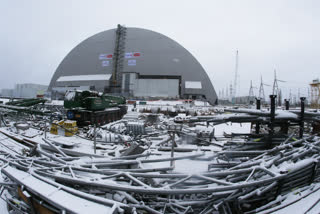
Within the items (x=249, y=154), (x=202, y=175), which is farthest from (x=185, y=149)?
(x=202, y=175)

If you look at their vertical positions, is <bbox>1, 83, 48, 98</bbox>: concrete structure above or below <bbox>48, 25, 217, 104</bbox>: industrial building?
below

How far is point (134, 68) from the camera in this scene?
4606 centimetres

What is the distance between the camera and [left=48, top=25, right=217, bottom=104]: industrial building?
135ft

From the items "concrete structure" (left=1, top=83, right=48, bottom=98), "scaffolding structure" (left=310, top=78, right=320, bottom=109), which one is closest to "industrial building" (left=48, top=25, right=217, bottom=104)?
"concrete structure" (left=1, top=83, right=48, bottom=98)

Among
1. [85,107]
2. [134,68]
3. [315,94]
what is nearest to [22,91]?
[134,68]

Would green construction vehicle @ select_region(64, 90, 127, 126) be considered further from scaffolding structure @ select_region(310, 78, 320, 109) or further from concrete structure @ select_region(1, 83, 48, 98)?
concrete structure @ select_region(1, 83, 48, 98)

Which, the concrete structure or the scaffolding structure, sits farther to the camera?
the concrete structure

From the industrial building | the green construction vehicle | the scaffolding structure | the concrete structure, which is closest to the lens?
the green construction vehicle

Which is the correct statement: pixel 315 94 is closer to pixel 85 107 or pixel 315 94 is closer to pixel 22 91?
pixel 85 107

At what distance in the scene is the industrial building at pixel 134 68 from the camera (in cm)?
4109

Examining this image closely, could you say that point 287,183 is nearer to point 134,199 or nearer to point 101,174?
point 134,199

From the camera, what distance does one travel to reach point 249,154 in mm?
4730

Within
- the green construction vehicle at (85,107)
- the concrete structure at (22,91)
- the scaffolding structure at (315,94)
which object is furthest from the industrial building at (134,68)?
the green construction vehicle at (85,107)

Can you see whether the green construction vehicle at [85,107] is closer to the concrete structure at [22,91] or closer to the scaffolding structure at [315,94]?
the scaffolding structure at [315,94]
